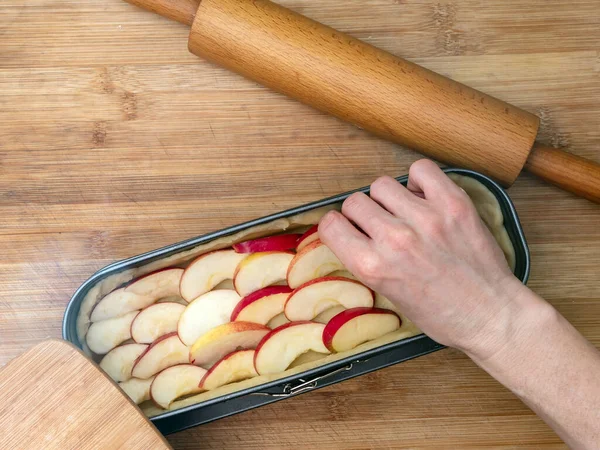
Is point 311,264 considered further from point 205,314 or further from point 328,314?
point 205,314

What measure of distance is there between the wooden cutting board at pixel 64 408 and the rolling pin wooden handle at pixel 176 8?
2.08ft

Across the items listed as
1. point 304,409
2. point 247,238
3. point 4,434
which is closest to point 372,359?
point 304,409

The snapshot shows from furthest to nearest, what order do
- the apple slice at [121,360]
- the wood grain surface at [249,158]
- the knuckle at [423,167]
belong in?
the wood grain surface at [249,158] → the apple slice at [121,360] → the knuckle at [423,167]

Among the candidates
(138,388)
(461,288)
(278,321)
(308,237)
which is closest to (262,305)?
(278,321)

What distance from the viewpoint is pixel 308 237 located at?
106 centimetres

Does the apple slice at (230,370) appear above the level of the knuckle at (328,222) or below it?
below

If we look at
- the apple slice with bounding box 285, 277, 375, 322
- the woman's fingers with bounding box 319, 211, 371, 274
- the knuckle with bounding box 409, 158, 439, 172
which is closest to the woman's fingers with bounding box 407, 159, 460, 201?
the knuckle with bounding box 409, 158, 439, 172

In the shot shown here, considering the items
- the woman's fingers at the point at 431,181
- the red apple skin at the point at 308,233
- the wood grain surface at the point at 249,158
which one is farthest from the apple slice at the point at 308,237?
the woman's fingers at the point at 431,181

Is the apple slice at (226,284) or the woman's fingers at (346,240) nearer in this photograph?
the woman's fingers at (346,240)

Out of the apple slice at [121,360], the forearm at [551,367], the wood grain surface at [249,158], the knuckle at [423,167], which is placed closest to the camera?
the forearm at [551,367]

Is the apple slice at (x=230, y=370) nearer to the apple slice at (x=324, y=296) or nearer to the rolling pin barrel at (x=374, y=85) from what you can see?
the apple slice at (x=324, y=296)

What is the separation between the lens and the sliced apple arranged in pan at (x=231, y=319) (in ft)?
3.36

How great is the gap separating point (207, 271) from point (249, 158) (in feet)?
0.80

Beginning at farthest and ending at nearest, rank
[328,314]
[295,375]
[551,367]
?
[328,314]
[295,375]
[551,367]
